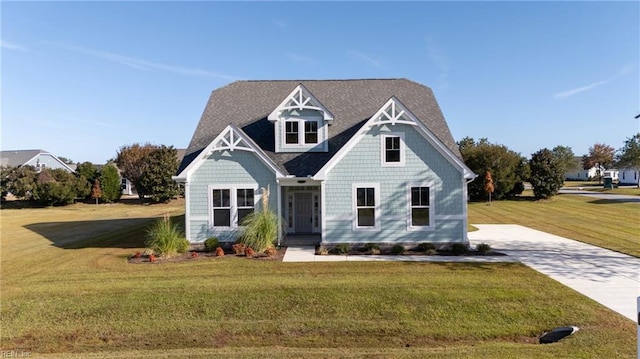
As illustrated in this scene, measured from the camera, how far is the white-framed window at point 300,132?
54.4ft

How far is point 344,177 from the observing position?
1522 centimetres

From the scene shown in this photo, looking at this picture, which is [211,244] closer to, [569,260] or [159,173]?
[569,260]

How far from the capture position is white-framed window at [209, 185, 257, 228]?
15570 millimetres

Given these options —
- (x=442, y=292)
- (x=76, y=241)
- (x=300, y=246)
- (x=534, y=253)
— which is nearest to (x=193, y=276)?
(x=300, y=246)

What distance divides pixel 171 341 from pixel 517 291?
8722 mm

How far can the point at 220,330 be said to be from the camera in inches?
304

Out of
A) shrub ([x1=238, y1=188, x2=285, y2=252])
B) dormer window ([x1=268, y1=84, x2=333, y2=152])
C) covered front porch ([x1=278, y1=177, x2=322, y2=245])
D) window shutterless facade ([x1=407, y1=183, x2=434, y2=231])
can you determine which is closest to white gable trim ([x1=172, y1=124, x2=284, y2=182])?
shrub ([x1=238, y1=188, x2=285, y2=252])

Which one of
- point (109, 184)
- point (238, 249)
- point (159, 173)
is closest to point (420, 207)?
point (238, 249)

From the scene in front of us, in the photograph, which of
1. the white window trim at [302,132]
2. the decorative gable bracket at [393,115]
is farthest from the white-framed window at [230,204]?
the decorative gable bracket at [393,115]

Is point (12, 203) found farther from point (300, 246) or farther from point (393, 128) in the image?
point (393, 128)

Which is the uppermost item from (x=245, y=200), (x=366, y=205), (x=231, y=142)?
(x=231, y=142)

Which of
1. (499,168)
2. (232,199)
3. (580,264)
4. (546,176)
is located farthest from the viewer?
(499,168)

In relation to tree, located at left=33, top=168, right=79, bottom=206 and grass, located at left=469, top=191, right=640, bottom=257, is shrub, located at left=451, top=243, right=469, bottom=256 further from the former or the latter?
tree, located at left=33, top=168, right=79, bottom=206

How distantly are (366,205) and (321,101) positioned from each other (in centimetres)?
737
